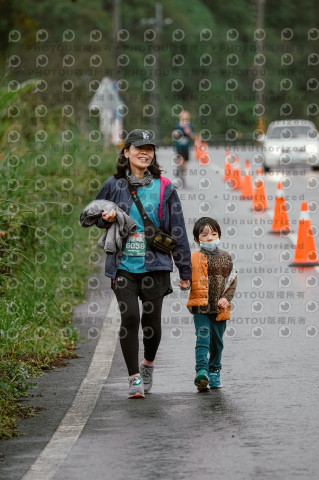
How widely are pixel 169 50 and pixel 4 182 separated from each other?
8002 cm

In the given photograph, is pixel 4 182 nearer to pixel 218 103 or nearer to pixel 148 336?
pixel 148 336

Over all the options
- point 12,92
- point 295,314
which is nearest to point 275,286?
point 295,314

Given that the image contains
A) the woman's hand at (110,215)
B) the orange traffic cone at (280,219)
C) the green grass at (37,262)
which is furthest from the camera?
the orange traffic cone at (280,219)

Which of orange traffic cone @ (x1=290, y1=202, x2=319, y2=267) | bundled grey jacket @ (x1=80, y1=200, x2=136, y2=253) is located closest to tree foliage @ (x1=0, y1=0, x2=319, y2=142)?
orange traffic cone @ (x1=290, y1=202, x2=319, y2=267)

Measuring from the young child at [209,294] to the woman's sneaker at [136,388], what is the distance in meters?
0.39

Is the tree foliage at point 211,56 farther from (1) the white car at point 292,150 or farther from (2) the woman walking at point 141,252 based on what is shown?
(2) the woman walking at point 141,252

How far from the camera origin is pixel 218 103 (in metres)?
81.4

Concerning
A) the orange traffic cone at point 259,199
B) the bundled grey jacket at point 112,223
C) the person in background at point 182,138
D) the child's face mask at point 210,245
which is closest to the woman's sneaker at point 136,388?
the bundled grey jacket at point 112,223

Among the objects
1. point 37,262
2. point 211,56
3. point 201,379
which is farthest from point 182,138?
point 211,56

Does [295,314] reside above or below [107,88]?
below

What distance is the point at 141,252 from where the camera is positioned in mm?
8297

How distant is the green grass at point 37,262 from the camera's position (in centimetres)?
925

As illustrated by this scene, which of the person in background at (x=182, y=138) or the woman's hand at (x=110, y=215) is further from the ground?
the person in background at (x=182, y=138)

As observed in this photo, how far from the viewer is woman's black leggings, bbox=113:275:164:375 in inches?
328
